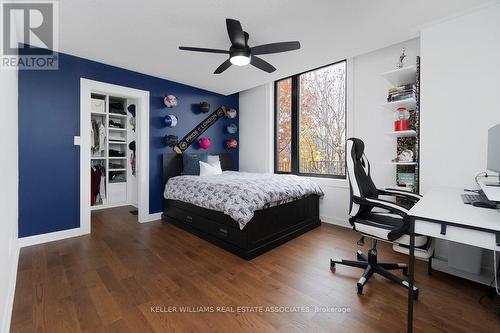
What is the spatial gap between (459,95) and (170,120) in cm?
392

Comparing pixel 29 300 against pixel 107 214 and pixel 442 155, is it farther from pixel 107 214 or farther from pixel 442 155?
pixel 442 155

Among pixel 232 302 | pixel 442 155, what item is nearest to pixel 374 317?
pixel 232 302

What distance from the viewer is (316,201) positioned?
11.7 ft

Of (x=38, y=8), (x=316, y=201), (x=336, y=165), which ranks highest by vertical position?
(x=38, y=8)

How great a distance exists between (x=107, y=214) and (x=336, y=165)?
14.1 ft

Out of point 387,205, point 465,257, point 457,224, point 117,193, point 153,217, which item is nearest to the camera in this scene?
point 457,224

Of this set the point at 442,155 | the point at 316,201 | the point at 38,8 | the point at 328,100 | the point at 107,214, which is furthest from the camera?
the point at 107,214

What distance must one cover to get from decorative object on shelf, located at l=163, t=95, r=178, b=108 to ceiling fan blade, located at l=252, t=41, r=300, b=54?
6.94ft

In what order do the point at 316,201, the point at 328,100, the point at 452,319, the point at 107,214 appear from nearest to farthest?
the point at 452,319, the point at 316,201, the point at 328,100, the point at 107,214

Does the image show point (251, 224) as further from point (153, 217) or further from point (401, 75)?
point (401, 75)

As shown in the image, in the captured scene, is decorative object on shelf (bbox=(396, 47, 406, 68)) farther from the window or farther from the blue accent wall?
the blue accent wall

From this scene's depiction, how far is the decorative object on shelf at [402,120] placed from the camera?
8.72 ft

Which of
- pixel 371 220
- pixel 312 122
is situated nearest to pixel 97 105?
pixel 312 122

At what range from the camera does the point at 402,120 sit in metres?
2.68
